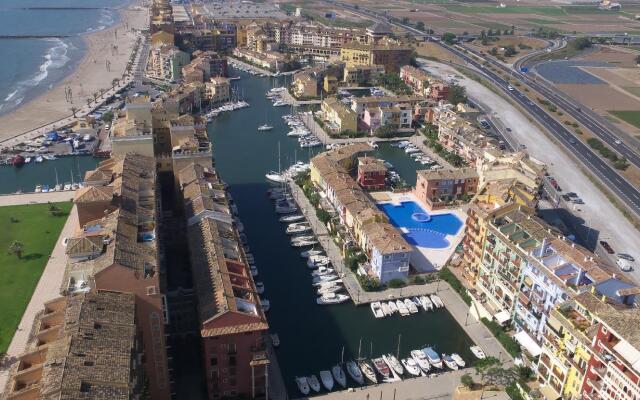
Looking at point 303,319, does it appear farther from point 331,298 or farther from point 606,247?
point 606,247

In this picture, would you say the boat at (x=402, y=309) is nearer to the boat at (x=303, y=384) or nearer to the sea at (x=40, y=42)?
the boat at (x=303, y=384)

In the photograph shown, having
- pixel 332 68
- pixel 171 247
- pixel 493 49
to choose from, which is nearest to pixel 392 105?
pixel 332 68

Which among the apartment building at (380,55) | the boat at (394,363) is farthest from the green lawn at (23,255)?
the apartment building at (380,55)

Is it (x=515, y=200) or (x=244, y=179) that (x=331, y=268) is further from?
(x=244, y=179)

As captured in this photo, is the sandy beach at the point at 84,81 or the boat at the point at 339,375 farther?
the sandy beach at the point at 84,81

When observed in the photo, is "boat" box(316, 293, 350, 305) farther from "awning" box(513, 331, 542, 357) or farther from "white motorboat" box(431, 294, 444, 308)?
"awning" box(513, 331, 542, 357)

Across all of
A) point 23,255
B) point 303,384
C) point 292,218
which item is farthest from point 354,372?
point 23,255
